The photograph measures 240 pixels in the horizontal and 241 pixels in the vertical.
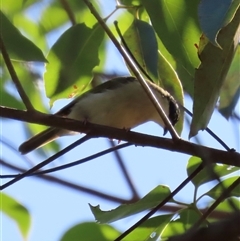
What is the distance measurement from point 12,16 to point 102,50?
0.30 meters

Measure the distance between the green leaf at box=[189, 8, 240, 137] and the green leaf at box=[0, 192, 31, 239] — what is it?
0.58 m

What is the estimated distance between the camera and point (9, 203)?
1.38m

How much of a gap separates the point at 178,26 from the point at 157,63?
0.14 metres

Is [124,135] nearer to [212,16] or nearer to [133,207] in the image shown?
[133,207]

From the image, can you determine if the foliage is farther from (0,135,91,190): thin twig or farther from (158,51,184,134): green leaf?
(0,135,91,190): thin twig

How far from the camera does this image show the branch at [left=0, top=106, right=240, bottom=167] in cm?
95

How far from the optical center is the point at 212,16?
781 mm

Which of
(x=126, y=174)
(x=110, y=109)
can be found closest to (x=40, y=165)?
(x=126, y=174)

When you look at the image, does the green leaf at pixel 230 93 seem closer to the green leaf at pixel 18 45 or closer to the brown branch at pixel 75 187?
the green leaf at pixel 18 45

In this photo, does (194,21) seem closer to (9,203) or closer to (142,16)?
(142,16)

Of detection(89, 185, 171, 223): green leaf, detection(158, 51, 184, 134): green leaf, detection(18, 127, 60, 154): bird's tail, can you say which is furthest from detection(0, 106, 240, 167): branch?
detection(18, 127, 60, 154): bird's tail

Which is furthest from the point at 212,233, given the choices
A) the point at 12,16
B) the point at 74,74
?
the point at 12,16

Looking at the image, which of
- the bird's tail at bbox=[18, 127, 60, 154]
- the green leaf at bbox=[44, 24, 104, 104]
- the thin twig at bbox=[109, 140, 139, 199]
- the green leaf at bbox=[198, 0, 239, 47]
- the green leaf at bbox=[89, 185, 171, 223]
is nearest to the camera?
the green leaf at bbox=[198, 0, 239, 47]

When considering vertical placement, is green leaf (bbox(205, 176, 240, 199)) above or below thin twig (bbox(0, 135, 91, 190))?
below
